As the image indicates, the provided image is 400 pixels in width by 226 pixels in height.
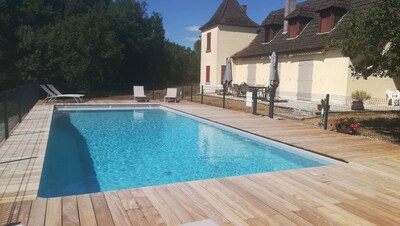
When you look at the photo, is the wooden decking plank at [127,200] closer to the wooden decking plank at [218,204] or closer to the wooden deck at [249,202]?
the wooden deck at [249,202]

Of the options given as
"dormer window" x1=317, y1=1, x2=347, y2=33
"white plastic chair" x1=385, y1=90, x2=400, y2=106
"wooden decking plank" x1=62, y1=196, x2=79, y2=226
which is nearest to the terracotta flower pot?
"white plastic chair" x1=385, y1=90, x2=400, y2=106

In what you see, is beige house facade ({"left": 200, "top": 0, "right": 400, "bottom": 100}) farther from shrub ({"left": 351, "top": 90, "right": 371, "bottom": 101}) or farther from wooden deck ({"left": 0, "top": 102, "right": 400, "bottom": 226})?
wooden deck ({"left": 0, "top": 102, "right": 400, "bottom": 226})

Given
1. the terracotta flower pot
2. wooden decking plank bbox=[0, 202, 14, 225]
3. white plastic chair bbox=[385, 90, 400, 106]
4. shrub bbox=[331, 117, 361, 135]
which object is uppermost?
white plastic chair bbox=[385, 90, 400, 106]

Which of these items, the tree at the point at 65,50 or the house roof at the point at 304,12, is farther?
the tree at the point at 65,50

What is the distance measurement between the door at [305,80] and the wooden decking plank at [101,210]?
15.0m

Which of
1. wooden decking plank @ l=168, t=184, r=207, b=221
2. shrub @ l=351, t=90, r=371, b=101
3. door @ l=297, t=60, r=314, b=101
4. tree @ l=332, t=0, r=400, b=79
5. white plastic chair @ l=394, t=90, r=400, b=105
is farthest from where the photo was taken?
door @ l=297, t=60, r=314, b=101

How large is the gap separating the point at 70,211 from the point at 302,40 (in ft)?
55.9

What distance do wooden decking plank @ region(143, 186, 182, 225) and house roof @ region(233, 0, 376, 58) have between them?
42.9 feet

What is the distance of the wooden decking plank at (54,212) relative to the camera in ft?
10.9

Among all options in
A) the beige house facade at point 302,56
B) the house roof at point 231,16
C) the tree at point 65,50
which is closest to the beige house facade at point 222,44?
the beige house facade at point 302,56

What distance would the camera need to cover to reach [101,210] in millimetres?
3656

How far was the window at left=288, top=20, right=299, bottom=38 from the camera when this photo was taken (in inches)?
762

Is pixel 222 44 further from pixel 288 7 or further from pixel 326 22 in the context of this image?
pixel 326 22

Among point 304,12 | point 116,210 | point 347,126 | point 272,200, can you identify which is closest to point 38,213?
point 116,210
